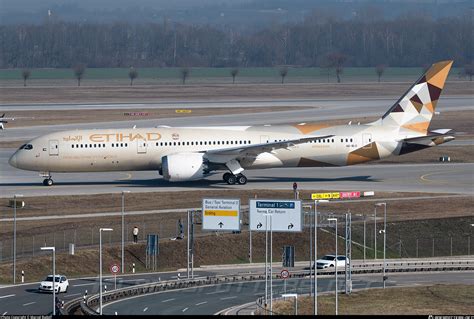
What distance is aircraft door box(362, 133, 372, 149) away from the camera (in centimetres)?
10562

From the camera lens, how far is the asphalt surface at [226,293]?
2530 inches

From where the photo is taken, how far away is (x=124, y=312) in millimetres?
63000

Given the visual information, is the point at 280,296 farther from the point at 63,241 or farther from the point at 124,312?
the point at 63,241

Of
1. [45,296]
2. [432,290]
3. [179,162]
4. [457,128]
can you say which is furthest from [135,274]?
[457,128]

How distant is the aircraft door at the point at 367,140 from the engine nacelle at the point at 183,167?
1366 centimetres

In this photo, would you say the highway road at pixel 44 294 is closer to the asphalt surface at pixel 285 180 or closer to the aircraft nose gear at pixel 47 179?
the asphalt surface at pixel 285 180

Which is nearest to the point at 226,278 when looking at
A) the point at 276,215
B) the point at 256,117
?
the point at 276,215

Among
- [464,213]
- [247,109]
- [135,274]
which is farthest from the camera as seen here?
[247,109]

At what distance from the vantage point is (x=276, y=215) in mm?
71062

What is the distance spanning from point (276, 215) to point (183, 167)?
31.7 m

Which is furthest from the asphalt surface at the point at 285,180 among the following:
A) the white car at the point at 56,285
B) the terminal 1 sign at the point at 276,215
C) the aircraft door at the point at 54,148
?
the terminal 1 sign at the point at 276,215

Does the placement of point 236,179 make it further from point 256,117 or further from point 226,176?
point 256,117

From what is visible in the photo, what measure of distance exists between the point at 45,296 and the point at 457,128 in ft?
311

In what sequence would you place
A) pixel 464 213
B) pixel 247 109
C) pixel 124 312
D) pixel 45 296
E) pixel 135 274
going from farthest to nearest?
pixel 247 109, pixel 464 213, pixel 135 274, pixel 45 296, pixel 124 312
